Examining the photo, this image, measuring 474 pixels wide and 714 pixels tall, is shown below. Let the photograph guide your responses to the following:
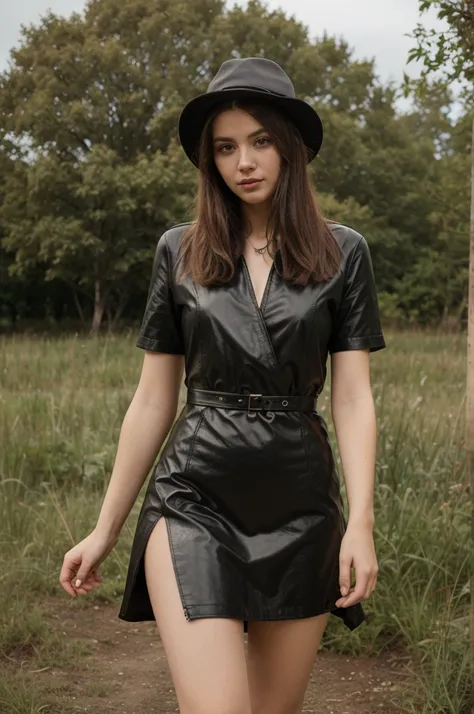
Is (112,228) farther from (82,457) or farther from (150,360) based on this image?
(150,360)

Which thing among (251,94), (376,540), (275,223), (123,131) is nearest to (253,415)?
(275,223)

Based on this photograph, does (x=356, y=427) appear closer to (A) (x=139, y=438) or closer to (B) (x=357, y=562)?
(B) (x=357, y=562)

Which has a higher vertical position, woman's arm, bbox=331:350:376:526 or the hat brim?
the hat brim

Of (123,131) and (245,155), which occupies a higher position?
(123,131)

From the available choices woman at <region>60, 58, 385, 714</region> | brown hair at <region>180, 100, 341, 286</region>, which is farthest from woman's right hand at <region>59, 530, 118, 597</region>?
brown hair at <region>180, 100, 341, 286</region>

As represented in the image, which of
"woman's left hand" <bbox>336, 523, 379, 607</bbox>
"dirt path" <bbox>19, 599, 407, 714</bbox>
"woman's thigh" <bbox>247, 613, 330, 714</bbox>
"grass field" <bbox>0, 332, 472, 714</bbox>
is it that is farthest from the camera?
"dirt path" <bbox>19, 599, 407, 714</bbox>

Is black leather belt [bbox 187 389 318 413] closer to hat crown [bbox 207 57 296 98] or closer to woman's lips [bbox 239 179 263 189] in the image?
woman's lips [bbox 239 179 263 189]

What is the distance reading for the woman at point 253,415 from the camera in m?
2.16

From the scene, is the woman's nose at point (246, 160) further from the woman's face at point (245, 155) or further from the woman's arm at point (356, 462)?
the woman's arm at point (356, 462)

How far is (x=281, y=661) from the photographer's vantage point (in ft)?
7.41

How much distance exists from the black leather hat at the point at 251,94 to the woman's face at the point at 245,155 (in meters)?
0.05

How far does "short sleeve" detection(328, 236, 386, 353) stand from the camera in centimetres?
230

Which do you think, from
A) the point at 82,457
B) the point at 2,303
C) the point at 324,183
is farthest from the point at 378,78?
the point at 82,457

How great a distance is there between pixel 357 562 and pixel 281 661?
1.08ft
